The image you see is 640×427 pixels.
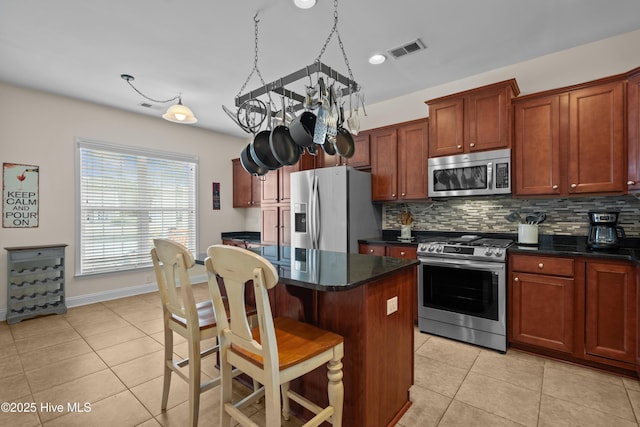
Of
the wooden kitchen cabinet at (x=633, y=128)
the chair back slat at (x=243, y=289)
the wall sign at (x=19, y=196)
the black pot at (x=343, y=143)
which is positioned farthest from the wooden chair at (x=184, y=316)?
the wall sign at (x=19, y=196)

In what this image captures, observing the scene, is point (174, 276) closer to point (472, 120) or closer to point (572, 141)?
point (472, 120)

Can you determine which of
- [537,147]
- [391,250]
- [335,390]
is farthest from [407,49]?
[335,390]

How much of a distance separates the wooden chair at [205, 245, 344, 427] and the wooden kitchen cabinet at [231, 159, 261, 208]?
4192mm

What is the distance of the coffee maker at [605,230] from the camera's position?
96.9 inches

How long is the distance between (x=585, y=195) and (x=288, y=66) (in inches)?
119

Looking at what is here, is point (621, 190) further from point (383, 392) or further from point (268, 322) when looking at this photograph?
point (268, 322)

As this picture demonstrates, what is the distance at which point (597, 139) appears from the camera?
8.25ft

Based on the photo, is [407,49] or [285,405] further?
[407,49]

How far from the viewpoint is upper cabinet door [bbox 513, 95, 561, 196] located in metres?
2.68

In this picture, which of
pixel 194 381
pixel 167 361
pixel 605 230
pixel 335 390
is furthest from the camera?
pixel 605 230

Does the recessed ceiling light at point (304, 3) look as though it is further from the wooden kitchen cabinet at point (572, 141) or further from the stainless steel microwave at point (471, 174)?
the wooden kitchen cabinet at point (572, 141)

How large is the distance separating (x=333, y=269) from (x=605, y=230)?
7.96 ft

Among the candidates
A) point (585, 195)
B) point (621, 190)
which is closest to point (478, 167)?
point (585, 195)

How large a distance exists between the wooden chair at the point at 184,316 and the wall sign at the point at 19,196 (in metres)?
3.13
